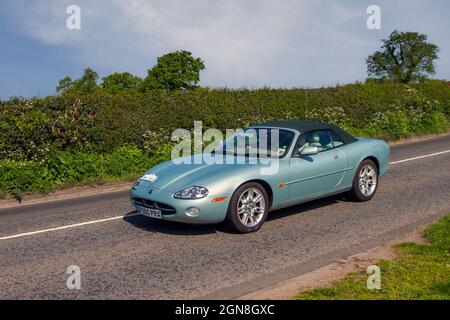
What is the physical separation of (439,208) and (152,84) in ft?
112

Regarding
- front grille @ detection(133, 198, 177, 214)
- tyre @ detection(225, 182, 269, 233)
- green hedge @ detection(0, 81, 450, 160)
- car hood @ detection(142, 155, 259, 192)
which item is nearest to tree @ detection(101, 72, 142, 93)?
green hedge @ detection(0, 81, 450, 160)

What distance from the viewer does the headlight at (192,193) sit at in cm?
696

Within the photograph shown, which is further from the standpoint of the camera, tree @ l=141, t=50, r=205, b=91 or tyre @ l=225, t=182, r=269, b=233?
tree @ l=141, t=50, r=205, b=91

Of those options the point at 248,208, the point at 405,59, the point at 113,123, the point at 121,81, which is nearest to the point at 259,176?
the point at 248,208

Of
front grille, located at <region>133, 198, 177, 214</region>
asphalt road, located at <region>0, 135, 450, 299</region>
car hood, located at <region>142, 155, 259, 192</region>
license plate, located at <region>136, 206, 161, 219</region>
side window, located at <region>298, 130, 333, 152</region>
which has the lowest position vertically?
asphalt road, located at <region>0, 135, 450, 299</region>

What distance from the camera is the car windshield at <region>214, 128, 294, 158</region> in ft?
26.4

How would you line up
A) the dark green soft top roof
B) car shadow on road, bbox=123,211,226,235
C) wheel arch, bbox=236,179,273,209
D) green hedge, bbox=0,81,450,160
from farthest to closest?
green hedge, bbox=0,81,450,160 → the dark green soft top roof → car shadow on road, bbox=123,211,226,235 → wheel arch, bbox=236,179,273,209

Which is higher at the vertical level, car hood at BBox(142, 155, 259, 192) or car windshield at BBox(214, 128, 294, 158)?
car windshield at BBox(214, 128, 294, 158)

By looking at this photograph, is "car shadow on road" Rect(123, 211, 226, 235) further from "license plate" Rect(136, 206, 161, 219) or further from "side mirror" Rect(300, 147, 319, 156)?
"side mirror" Rect(300, 147, 319, 156)

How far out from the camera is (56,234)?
7828 millimetres

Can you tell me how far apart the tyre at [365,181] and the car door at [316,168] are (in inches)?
20.7

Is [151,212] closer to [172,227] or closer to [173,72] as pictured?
[172,227]

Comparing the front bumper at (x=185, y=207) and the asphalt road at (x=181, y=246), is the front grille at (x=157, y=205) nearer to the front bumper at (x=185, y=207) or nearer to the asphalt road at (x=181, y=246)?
the front bumper at (x=185, y=207)

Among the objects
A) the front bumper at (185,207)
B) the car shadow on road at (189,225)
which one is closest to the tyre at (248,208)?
the front bumper at (185,207)
